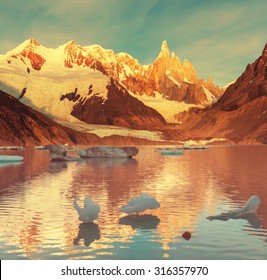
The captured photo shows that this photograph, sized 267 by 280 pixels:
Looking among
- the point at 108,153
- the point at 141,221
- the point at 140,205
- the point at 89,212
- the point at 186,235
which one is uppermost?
the point at 108,153

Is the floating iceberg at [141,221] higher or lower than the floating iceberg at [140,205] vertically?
lower

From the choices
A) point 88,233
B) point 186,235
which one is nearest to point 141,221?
point 88,233

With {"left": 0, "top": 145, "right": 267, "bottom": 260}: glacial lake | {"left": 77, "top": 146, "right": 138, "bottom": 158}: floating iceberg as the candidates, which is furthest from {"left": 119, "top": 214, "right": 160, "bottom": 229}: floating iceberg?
{"left": 77, "top": 146, "right": 138, "bottom": 158}: floating iceberg

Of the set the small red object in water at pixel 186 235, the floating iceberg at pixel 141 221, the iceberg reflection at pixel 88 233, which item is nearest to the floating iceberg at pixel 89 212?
the iceberg reflection at pixel 88 233

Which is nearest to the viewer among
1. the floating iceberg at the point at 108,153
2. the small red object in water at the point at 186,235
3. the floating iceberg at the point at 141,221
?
the small red object in water at the point at 186,235

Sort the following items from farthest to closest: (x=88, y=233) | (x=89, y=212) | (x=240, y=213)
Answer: (x=240, y=213)
(x=89, y=212)
(x=88, y=233)

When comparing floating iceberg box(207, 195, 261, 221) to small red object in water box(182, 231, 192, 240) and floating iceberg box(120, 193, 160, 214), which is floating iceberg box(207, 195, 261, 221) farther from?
small red object in water box(182, 231, 192, 240)

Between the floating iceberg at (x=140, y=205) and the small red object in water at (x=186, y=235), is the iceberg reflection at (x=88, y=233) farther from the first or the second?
the small red object in water at (x=186, y=235)

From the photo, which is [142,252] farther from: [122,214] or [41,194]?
[41,194]

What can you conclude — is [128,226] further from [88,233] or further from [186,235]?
[186,235]

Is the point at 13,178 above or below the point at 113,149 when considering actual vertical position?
below
